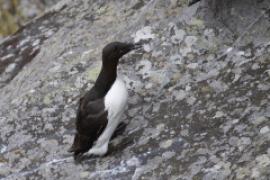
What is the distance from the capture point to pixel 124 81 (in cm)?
695

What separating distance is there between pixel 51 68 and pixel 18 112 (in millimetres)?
622

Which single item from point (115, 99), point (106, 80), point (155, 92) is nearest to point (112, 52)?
point (106, 80)

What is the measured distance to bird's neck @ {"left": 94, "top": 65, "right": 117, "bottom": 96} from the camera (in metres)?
6.28

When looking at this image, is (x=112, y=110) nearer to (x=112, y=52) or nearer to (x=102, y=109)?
(x=102, y=109)

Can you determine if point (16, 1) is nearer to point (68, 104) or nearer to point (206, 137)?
point (68, 104)

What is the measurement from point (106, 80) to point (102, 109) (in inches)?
9.8

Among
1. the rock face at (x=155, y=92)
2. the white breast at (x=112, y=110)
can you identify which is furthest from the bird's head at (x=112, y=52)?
the rock face at (x=155, y=92)

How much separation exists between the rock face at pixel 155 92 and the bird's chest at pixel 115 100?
305mm

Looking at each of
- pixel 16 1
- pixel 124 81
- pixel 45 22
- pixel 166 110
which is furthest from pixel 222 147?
pixel 16 1

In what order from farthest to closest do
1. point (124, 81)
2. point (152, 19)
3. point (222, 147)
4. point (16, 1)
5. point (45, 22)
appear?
point (16, 1), point (45, 22), point (152, 19), point (124, 81), point (222, 147)

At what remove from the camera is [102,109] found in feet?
20.5

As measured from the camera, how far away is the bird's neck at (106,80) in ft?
20.6

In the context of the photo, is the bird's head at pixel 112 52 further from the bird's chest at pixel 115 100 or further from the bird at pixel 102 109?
the bird's chest at pixel 115 100

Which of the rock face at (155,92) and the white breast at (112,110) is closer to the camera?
the rock face at (155,92)
